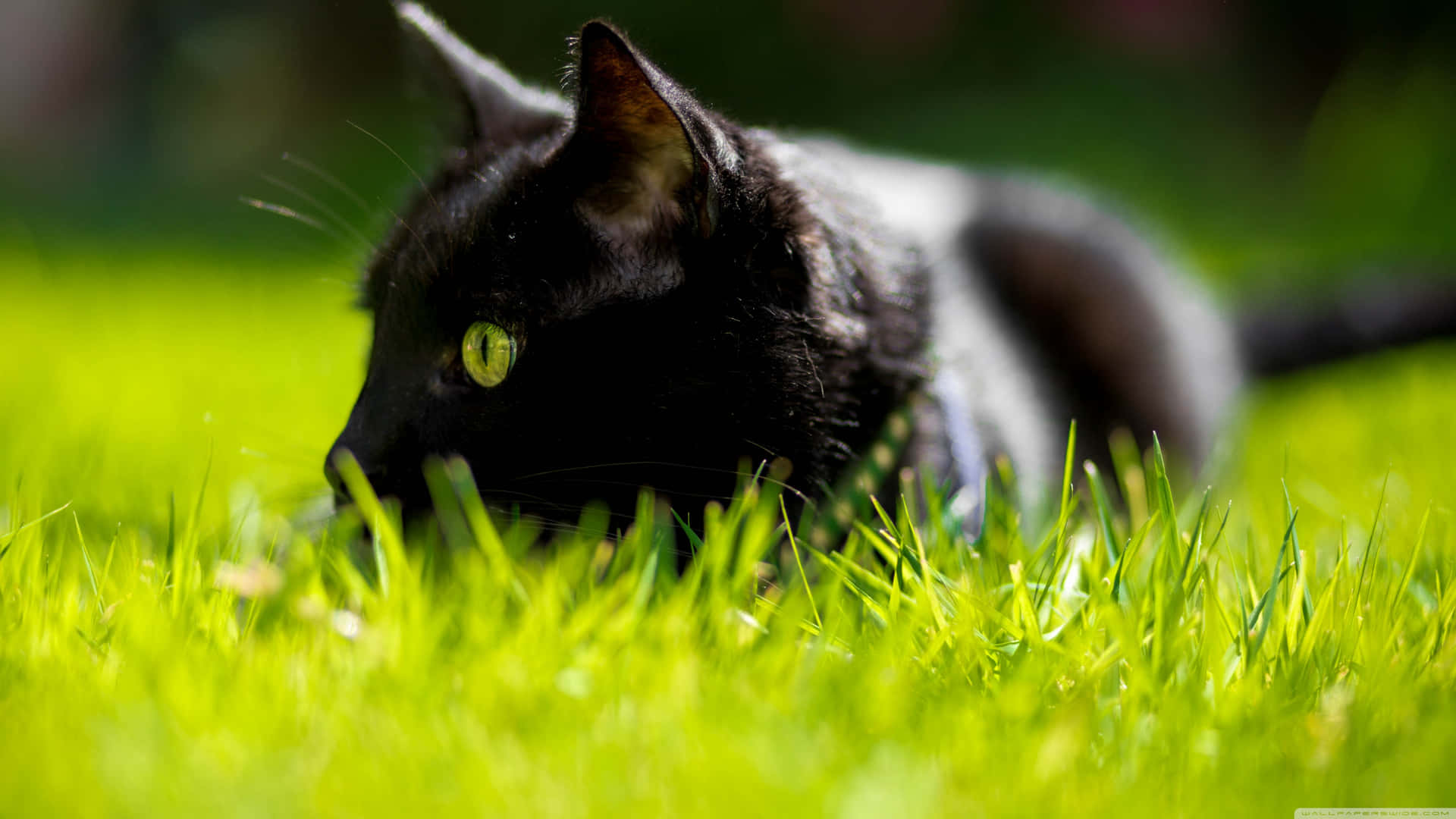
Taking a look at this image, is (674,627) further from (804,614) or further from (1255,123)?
(1255,123)

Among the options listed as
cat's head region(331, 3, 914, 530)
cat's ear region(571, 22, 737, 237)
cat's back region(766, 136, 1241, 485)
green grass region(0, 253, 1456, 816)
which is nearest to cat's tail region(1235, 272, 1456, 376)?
cat's back region(766, 136, 1241, 485)

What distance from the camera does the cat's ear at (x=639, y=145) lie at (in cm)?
99

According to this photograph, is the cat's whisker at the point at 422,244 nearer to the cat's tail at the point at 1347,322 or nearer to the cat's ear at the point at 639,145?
the cat's ear at the point at 639,145

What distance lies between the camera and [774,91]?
5.66 m

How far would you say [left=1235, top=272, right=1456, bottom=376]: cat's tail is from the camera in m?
2.14

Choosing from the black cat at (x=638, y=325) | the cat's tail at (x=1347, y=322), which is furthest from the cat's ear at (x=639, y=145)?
the cat's tail at (x=1347, y=322)

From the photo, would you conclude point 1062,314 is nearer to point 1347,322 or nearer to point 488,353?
point 1347,322

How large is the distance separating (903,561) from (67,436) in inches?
62.1

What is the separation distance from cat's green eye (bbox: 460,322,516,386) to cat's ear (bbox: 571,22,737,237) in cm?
16

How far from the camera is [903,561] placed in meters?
0.96

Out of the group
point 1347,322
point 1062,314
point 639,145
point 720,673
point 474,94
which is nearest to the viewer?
point 720,673

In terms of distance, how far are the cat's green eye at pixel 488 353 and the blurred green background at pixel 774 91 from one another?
3526 millimetres

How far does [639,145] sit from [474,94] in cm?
43

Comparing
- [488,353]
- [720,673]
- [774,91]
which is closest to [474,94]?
[488,353]
